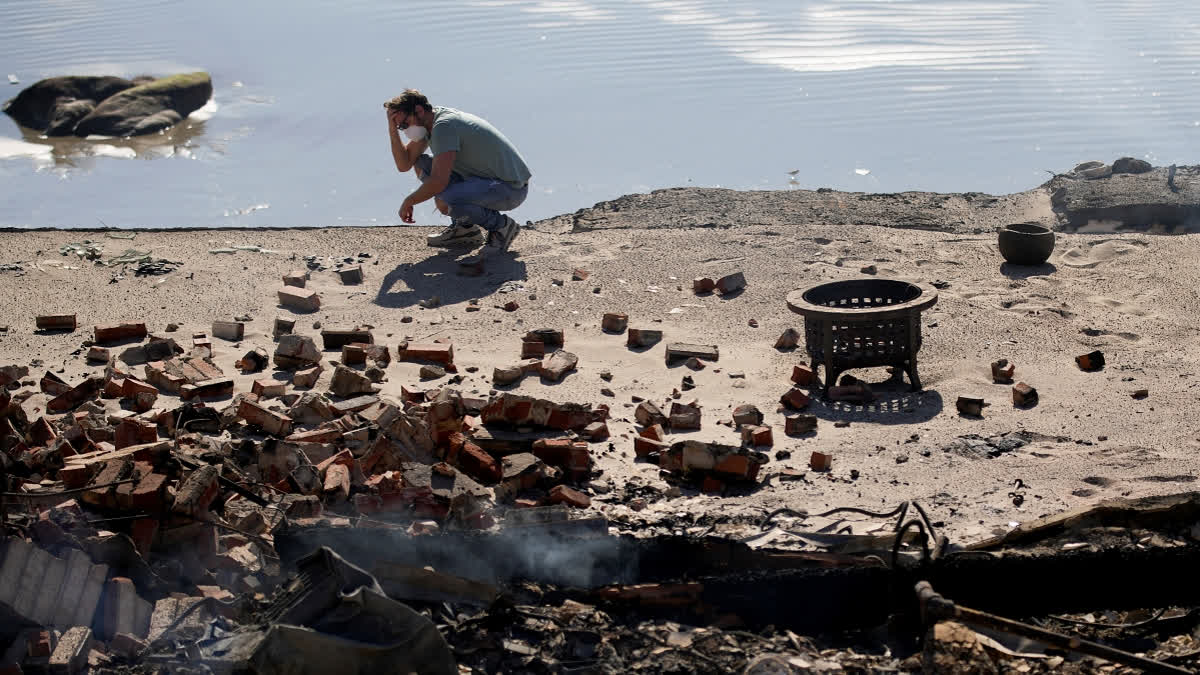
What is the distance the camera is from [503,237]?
8836 millimetres

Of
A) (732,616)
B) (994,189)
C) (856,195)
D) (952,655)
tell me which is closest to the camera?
(952,655)

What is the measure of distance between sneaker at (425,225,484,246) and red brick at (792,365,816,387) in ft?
10.8

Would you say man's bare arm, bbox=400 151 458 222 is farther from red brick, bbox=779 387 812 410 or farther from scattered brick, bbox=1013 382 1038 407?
scattered brick, bbox=1013 382 1038 407

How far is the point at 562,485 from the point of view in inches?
203

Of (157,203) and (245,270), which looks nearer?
(245,270)

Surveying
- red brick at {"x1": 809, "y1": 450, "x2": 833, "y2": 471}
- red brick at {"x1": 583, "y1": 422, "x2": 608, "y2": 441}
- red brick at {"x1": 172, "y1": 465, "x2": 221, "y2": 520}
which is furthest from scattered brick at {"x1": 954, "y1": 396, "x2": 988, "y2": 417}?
red brick at {"x1": 172, "y1": 465, "x2": 221, "y2": 520}

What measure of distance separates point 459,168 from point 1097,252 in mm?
4776

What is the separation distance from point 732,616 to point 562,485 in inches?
42.5

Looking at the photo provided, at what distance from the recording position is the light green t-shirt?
855 cm

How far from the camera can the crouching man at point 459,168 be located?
8.57 metres

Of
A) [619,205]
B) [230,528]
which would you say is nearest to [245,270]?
[619,205]

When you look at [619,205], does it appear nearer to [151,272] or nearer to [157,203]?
[151,272]

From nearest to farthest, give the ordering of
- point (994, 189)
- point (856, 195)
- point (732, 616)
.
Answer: point (732, 616) < point (856, 195) < point (994, 189)

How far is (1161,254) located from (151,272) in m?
7.29
